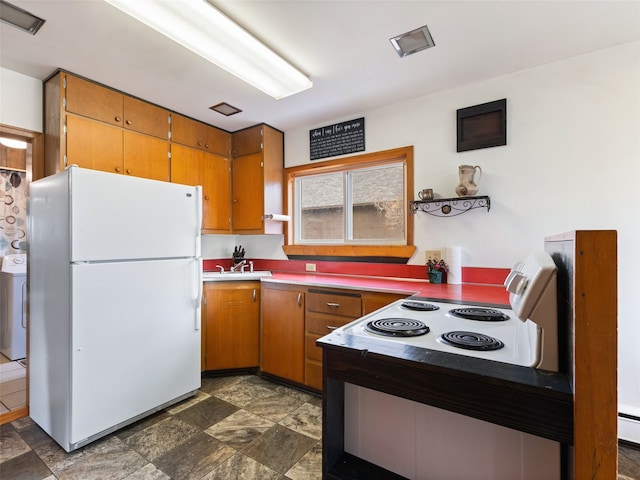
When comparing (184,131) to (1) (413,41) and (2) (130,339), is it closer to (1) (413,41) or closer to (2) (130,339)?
(2) (130,339)

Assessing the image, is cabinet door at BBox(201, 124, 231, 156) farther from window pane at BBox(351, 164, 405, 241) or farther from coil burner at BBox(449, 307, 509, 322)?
coil burner at BBox(449, 307, 509, 322)

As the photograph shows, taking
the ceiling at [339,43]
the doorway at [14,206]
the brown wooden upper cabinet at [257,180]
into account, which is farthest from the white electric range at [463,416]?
the doorway at [14,206]

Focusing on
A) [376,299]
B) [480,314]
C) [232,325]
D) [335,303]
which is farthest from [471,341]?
[232,325]

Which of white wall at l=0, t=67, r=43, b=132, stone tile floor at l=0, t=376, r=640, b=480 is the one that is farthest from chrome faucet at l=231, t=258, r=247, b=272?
white wall at l=0, t=67, r=43, b=132

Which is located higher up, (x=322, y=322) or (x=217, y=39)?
(x=217, y=39)

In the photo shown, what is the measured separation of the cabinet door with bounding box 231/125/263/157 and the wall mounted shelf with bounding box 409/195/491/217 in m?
1.74

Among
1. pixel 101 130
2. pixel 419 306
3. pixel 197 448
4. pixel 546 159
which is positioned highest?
pixel 101 130

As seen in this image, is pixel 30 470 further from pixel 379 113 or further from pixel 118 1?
pixel 379 113

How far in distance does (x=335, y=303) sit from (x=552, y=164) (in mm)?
1855

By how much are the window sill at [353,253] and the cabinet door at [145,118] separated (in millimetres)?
1658

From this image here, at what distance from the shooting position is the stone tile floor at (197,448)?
65.1 inches

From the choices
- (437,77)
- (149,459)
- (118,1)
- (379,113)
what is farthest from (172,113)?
(149,459)

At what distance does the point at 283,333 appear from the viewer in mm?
2715

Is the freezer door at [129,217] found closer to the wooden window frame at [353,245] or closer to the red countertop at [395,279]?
the red countertop at [395,279]
